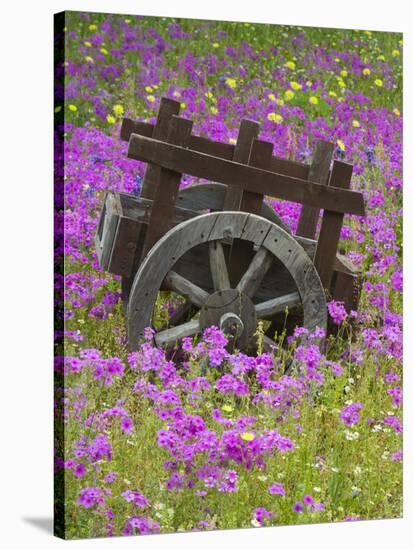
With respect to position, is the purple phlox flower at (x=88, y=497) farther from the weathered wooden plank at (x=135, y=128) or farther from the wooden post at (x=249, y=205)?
the weathered wooden plank at (x=135, y=128)

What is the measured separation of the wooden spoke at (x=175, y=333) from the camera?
17.0 feet

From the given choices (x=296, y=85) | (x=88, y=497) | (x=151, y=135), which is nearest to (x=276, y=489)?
(x=88, y=497)

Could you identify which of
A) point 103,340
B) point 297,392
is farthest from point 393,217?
point 103,340

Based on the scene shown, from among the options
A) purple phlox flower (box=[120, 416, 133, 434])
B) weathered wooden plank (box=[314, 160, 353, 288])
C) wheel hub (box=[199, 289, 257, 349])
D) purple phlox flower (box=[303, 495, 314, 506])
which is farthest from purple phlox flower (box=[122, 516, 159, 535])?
weathered wooden plank (box=[314, 160, 353, 288])

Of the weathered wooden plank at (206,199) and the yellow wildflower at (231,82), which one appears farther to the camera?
the yellow wildflower at (231,82)

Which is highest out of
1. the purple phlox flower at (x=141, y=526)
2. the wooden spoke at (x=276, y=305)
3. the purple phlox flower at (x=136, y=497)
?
the wooden spoke at (x=276, y=305)

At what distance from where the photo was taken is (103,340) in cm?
527

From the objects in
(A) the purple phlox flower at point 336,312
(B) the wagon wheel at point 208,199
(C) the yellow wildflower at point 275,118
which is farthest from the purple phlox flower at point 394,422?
(C) the yellow wildflower at point 275,118

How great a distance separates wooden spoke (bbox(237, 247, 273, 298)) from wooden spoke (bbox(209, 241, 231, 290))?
9 cm

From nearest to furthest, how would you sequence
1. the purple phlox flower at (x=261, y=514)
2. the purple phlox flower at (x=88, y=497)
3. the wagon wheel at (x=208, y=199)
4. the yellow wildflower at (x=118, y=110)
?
the purple phlox flower at (x=88, y=497), the purple phlox flower at (x=261, y=514), the wagon wheel at (x=208, y=199), the yellow wildflower at (x=118, y=110)

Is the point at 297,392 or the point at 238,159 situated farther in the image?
the point at 238,159

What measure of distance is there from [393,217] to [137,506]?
2.54 m

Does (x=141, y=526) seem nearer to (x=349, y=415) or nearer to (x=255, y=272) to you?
(x=349, y=415)

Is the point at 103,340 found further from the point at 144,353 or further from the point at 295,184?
the point at 295,184
